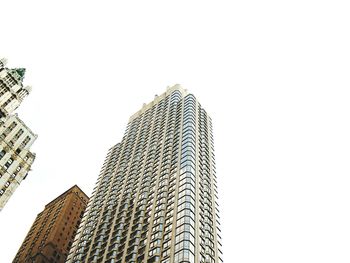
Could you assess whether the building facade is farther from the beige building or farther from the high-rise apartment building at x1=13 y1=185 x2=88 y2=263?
the high-rise apartment building at x1=13 y1=185 x2=88 y2=263

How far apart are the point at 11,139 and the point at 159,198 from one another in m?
34.5

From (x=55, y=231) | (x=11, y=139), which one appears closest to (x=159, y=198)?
(x=11, y=139)

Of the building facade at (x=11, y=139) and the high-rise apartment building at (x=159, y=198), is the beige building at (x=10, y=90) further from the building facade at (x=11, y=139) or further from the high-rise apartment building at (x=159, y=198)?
the high-rise apartment building at (x=159, y=198)

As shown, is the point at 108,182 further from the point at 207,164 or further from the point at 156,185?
the point at 207,164

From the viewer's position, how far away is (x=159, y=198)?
279 ft

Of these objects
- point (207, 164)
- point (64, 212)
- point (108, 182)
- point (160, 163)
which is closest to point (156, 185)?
point (160, 163)

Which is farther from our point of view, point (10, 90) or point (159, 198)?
point (159, 198)

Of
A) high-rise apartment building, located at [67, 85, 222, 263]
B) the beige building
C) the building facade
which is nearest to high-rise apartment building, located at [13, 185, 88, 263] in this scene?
high-rise apartment building, located at [67, 85, 222, 263]

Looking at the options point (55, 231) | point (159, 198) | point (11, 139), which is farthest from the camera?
point (55, 231)

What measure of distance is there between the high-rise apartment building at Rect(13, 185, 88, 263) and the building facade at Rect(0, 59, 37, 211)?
158ft

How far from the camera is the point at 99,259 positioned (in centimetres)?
7812

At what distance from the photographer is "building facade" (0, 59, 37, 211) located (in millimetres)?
69250

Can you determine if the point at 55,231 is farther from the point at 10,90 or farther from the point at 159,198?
the point at 10,90

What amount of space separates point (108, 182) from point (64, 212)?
34.6 meters
